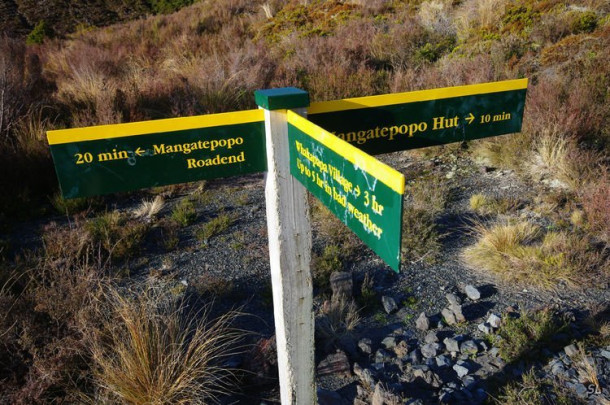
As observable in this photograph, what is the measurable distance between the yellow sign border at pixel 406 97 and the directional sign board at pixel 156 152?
259mm

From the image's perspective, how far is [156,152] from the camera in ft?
6.40

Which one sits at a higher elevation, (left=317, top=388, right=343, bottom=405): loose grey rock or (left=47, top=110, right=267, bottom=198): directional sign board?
(left=47, top=110, right=267, bottom=198): directional sign board

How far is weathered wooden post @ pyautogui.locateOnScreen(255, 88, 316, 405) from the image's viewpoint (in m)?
1.87

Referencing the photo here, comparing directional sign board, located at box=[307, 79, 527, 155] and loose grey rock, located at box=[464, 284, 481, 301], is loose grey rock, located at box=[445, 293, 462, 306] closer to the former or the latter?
loose grey rock, located at box=[464, 284, 481, 301]

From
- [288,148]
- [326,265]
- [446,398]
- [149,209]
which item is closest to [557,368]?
[446,398]

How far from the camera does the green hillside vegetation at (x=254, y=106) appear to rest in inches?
120

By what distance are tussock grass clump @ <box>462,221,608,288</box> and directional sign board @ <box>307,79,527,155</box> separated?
82.9 inches

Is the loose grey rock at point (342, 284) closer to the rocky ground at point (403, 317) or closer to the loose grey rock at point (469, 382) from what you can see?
the rocky ground at point (403, 317)

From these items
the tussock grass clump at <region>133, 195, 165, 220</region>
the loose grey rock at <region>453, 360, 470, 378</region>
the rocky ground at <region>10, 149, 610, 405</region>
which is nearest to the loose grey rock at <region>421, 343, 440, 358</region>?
the rocky ground at <region>10, 149, 610, 405</region>

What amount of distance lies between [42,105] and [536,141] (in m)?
6.23

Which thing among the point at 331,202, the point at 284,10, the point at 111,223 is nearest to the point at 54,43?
the point at 284,10

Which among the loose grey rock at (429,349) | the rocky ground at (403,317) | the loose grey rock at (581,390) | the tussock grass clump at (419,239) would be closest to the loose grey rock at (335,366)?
the rocky ground at (403,317)

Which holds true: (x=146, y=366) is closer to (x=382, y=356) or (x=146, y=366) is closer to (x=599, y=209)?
(x=382, y=356)

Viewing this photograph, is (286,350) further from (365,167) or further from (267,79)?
(267,79)
